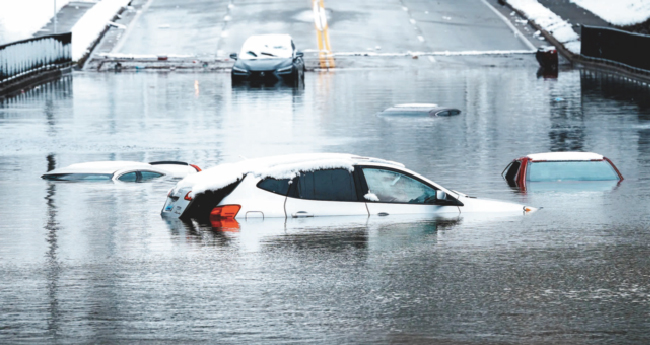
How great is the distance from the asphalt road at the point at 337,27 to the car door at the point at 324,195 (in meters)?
33.9

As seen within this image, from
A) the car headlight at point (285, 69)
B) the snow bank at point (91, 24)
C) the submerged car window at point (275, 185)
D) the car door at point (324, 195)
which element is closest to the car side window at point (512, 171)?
the car door at point (324, 195)

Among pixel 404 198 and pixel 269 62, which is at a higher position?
pixel 269 62

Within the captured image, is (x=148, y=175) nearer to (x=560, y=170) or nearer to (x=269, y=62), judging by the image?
(x=560, y=170)

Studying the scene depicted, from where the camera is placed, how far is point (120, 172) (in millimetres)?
19578

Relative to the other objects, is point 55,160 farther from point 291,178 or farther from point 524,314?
point 524,314

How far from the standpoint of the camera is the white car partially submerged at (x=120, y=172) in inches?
771

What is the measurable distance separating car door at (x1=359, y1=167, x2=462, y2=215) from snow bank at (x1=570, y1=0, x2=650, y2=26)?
156 feet

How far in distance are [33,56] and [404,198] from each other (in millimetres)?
30409

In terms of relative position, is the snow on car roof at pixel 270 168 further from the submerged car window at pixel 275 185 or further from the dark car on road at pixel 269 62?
the dark car on road at pixel 269 62

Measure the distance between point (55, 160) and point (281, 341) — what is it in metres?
14.3

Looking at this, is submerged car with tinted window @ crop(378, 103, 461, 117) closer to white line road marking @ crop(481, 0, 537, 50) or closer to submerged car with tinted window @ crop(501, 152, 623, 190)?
submerged car with tinted window @ crop(501, 152, 623, 190)

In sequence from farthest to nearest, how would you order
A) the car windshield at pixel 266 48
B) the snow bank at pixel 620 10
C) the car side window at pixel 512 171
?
the snow bank at pixel 620 10 < the car windshield at pixel 266 48 < the car side window at pixel 512 171

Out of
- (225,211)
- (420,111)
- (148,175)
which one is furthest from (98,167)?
(420,111)

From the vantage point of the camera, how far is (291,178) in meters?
13.9
